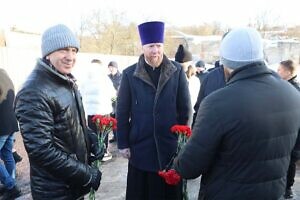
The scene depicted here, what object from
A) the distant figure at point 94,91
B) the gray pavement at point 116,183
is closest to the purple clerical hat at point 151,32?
the gray pavement at point 116,183

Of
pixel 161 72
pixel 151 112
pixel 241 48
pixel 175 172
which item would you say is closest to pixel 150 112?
pixel 151 112

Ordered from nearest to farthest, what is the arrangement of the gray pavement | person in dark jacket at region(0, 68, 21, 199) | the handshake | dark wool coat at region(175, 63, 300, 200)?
1. dark wool coat at region(175, 63, 300, 200)
2. the handshake
3. person in dark jacket at region(0, 68, 21, 199)
4. the gray pavement

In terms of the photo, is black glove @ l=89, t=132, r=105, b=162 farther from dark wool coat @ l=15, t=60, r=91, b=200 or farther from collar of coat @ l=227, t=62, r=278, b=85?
collar of coat @ l=227, t=62, r=278, b=85

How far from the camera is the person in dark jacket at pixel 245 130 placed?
5.85ft

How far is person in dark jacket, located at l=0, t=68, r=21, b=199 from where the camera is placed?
4.43m

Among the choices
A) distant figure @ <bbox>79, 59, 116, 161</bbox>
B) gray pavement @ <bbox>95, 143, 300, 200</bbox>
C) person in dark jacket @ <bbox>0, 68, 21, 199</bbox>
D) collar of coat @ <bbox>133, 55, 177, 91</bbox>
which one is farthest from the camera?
distant figure @ <bbox>79, 59, 116, 161</bbox>

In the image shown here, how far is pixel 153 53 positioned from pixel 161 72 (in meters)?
0.18

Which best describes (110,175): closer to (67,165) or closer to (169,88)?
(169,88)

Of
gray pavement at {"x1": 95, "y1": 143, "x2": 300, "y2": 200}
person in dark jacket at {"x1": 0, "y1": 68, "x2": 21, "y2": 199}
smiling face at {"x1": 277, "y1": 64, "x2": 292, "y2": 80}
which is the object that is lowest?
gray pavement at {"x1": 95, "y1": 143, "x2": 300, "y2": 200}

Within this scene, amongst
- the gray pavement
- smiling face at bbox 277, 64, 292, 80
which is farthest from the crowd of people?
smiling face at bbox 277, 64, 292, 80

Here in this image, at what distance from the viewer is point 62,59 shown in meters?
2.31

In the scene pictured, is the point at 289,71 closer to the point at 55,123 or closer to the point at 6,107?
the point at 55,123

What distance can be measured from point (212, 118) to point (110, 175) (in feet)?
13.0

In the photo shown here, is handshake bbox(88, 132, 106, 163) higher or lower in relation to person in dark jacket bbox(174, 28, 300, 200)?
lower
